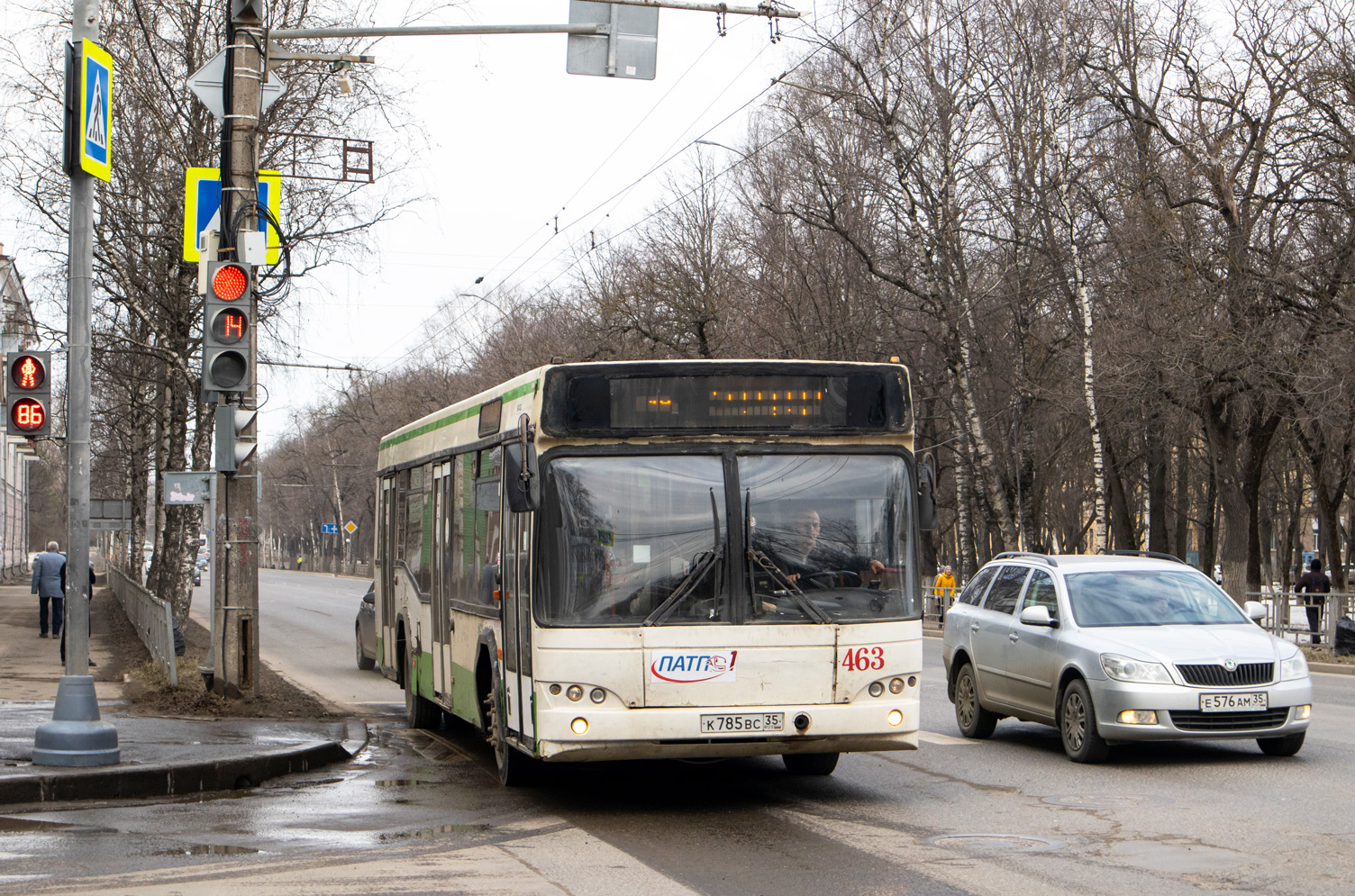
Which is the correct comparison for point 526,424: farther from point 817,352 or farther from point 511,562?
point 817,352

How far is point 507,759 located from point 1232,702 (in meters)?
5.18

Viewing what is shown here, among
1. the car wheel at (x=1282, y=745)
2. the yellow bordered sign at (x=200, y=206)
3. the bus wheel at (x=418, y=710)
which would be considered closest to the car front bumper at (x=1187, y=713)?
the car wheel at (x=1282, y=745)

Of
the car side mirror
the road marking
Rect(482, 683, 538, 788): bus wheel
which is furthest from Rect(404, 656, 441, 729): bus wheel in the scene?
the car side mirror

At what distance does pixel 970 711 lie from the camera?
1354 centimetres

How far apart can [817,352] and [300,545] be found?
111662 mm

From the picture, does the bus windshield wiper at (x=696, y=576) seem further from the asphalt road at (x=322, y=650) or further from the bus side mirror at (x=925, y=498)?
the asphalt road at (x=322, y=650)

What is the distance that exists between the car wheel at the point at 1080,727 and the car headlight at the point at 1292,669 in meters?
1.38

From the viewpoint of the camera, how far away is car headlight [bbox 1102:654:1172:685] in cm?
1097

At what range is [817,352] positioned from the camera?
36.3 m

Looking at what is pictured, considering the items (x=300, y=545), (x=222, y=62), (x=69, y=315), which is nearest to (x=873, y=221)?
(x=222, y=62)

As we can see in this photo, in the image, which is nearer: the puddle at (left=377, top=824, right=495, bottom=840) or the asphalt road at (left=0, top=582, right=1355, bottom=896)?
the asphalt road at (left=0, top=582, right=1355, bottom=896)

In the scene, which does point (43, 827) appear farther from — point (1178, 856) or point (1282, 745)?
point (1282, 745)

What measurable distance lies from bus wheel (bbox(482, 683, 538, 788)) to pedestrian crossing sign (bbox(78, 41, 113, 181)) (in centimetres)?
462

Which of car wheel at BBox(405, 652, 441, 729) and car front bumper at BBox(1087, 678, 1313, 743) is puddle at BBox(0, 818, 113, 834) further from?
car front bumper at BBox(1087, 678, 1313, 743)
